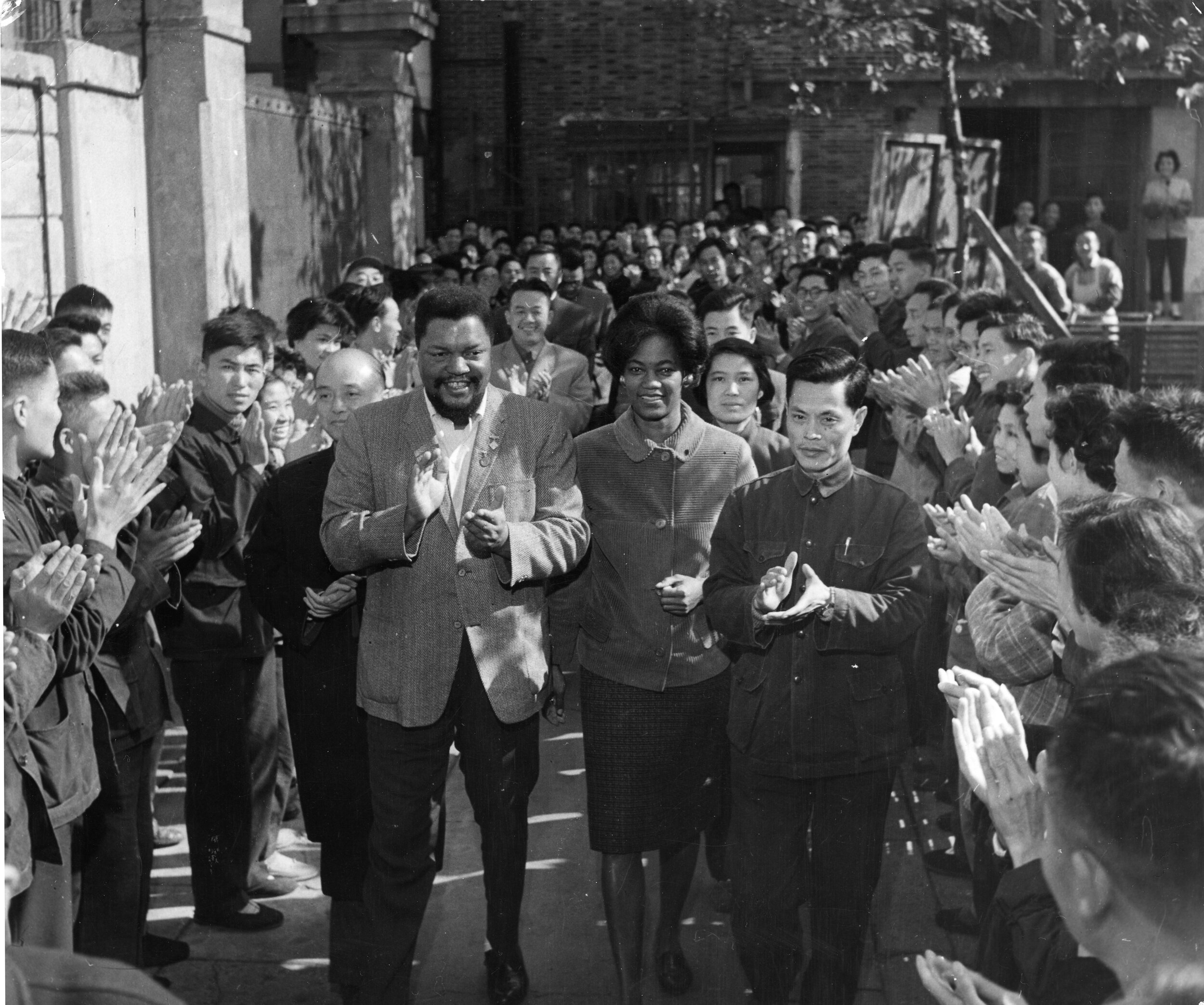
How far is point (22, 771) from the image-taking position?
2.71 m

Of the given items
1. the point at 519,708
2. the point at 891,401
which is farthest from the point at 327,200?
the point at 519,708

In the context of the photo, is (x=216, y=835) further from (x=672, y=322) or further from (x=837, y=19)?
(x=837, y=19)

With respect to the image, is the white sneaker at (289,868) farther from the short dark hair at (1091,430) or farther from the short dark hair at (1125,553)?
the short dark hair at (1125,553)

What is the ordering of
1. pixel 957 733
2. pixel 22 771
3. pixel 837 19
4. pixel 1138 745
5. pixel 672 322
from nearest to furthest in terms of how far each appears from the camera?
1. pixel 1138 745
2. pixel 957 733
3. pixel 22 771
4. pixel 672 322
5. pixel 837 19

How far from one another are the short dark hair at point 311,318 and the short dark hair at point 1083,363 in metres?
2.59

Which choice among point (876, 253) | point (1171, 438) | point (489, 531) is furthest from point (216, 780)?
point (876, 253)

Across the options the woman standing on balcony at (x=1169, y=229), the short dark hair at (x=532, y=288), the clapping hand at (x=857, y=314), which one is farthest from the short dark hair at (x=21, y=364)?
the woman standing on balcony at (x=1169, y=229)

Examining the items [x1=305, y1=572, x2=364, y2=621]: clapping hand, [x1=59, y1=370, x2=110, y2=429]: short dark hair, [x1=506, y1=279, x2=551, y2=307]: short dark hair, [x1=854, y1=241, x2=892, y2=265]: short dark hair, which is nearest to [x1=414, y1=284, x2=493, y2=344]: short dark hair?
[x1=305, y1=572, x2=364, y2=621]: clapping hand

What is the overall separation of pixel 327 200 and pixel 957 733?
6875 millimetres

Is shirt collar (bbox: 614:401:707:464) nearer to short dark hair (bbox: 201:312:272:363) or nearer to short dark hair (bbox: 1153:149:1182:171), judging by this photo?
short dark hair (bbox: 201:312:272:363)

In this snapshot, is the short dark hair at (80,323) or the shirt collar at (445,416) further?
the short dark hair at (80,323)

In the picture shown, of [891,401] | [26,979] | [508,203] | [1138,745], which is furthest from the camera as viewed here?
[508,203]

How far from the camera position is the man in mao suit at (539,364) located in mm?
5324

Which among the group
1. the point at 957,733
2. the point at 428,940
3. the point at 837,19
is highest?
the point at 837,19
